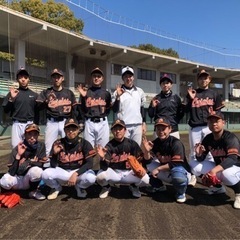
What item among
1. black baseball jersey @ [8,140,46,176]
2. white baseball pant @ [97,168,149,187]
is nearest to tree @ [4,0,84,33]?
black baseball jersey @ [8,140,46,176]

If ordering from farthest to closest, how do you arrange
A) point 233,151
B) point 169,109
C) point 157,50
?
point 157,50 < point 169,109 < point 233,151

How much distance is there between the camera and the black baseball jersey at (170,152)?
561cm

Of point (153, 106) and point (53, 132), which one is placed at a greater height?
point (153, 106)

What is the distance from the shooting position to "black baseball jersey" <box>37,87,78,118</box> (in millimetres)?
6203

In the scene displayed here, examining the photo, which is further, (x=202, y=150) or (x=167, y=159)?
(x=167, y=159)

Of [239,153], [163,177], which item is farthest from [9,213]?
[239,153]

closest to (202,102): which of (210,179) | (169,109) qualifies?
(169,109)

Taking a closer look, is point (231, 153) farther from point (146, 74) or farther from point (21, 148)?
point (146, 74)

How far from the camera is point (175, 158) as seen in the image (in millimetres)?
5605

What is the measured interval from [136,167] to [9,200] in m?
2.01

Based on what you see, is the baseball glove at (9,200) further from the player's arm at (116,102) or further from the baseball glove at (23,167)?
the player's arm at (116,102)

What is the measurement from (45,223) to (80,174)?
4.11 feet

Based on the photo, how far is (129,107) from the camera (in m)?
6.34

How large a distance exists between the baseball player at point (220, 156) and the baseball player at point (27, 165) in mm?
2572
